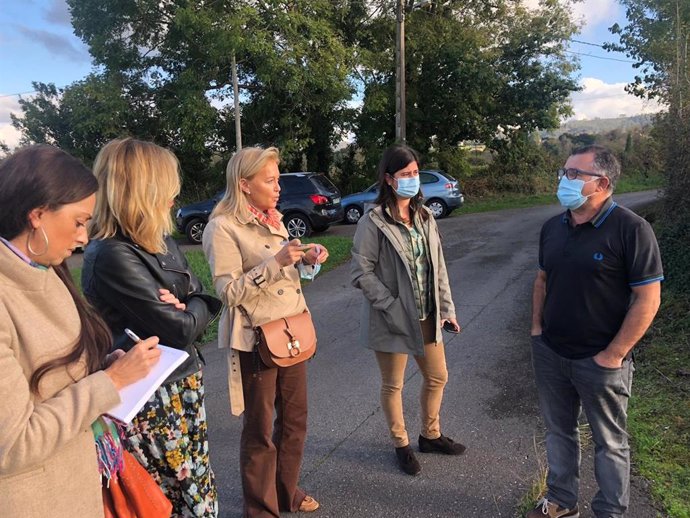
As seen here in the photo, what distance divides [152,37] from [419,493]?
21733 mm

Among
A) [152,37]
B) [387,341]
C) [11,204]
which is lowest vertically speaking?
[387,341]

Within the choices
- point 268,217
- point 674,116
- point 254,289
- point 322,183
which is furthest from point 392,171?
point 322,183

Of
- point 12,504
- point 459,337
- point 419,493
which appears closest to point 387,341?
point 419,493

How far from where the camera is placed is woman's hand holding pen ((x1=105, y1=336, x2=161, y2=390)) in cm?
160

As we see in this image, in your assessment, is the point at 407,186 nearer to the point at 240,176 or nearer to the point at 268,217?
the point at 268,217

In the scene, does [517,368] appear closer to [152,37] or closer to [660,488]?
[660,488]

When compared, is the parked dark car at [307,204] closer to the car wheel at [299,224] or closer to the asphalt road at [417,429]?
the car wheel at [299,224]

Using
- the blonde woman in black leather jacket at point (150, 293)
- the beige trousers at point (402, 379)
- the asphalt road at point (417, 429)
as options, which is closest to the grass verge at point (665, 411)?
the asphalt road at point (417, 429)

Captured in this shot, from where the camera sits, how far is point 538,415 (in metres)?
4.03

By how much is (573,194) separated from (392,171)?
1150 mm

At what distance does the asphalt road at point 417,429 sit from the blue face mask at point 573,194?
1.71 m

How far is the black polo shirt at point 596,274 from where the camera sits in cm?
242

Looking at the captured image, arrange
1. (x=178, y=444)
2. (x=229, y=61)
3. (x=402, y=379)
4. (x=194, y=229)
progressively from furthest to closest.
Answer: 1. (x=229, y=61)
2. (x=194, y=229)
3. (x=402, y=379)
4. (x=178, y=444)

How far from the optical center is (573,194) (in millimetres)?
2619
